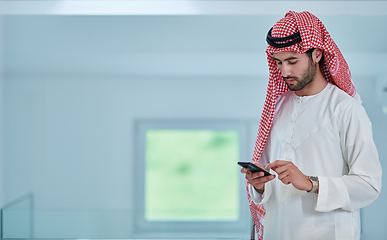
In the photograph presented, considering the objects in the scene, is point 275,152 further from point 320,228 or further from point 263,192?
point 320,228

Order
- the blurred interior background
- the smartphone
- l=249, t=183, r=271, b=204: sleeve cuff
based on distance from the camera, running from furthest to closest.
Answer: the blurred interior background
l=249, t=183, r=271, b=204: sleeve cuff
the smartphone

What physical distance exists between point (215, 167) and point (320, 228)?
8.30 feet

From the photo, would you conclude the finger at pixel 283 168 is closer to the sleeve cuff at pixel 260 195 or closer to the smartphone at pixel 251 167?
the smartphone at pixel 251 167

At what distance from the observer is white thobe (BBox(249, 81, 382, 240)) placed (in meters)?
1.10

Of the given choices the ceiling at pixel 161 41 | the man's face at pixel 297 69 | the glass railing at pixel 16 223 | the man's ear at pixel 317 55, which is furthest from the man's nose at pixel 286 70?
the glass railing at pixel 16 223

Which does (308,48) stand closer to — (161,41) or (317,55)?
(317,55)

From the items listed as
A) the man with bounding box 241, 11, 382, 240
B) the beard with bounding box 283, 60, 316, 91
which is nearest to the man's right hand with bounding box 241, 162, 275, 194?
the man with bounding box 241, 11, 382, 240

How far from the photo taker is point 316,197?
45.1 inches

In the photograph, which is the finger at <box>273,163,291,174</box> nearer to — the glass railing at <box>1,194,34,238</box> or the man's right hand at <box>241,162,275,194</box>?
the man's right hand at <box>241,162,275,194</box>

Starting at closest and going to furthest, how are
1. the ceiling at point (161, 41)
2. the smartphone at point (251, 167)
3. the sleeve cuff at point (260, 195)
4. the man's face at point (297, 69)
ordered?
the smartphone at point (251, 167)
the man's face at point (297, 69)
the sleeve cuff at point (260, 195)
the ceiling at point (161, 41)

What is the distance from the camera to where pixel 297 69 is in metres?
1.18

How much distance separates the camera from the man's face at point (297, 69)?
118cm

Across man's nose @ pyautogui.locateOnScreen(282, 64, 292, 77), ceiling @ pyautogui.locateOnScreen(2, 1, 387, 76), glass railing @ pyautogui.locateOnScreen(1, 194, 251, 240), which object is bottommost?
glass railing @ pyautogui.locateOnScreen(1, 194, 251, 240)

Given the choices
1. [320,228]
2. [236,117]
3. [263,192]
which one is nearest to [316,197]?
[320,228]
